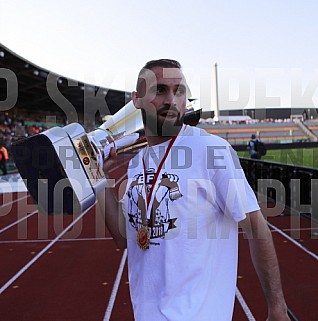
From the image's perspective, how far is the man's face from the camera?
1.30 metres

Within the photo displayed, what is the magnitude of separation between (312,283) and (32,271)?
3283mm

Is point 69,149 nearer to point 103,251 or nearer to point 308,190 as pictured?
point 103,251

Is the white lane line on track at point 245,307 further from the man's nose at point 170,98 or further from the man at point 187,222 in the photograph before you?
the man's nose at point 170,98

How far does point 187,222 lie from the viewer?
128cm

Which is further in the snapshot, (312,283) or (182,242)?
(312,283)

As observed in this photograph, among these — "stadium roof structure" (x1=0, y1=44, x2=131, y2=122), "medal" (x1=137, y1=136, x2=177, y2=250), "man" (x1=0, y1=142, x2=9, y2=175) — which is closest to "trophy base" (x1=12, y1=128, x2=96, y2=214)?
"medal" (x1=137, y1=136, x2=177, y2=250)

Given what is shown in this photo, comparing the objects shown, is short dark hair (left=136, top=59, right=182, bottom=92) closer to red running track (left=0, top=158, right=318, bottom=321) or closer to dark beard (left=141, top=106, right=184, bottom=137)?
dark beard (left=141, top=106, right=184, bottom=137)

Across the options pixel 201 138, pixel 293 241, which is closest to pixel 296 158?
pixel 293 241

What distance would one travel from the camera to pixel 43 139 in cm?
109

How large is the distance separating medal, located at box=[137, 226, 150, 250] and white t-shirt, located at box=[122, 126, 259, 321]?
1 centimetres

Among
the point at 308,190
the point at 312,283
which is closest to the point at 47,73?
the point at 308,190

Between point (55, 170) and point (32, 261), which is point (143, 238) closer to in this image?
point (55, 170)

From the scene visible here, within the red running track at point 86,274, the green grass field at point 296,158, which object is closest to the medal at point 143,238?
the red running track at point 86,274

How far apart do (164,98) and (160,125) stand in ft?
0.29
